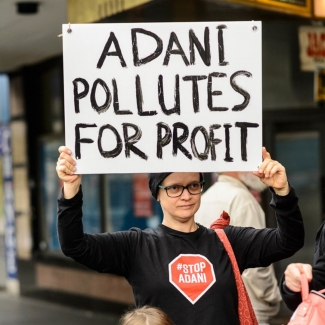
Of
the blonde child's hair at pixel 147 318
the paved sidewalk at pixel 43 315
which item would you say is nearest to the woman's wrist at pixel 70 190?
the blonde child's hair at pixel 147 318

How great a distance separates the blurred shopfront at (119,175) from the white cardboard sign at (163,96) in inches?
102

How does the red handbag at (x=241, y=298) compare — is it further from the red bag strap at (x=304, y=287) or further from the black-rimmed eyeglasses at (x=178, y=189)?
the red bag strap at (x=304, y=287)

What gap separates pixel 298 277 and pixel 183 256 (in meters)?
0.59

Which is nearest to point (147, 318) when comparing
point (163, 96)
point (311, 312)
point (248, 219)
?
point (311, 312)

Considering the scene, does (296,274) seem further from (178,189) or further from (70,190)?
(70,190)

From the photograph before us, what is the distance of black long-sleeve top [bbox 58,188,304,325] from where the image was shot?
313 cm

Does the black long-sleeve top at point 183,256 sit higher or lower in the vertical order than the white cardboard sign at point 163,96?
lower

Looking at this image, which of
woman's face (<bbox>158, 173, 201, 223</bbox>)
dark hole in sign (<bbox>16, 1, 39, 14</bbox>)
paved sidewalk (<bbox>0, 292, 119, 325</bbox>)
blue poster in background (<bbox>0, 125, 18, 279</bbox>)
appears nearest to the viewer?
woman's face (<bbox>158, 173, 201, 223</bbox>)

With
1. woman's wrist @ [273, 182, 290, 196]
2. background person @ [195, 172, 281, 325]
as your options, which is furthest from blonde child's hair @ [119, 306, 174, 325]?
background person @ [195, 172, 281, 325]

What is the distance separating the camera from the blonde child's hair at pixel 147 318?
2.81 m

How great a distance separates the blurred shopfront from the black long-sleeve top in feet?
9.38

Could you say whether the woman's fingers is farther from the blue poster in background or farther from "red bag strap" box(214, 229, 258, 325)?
the blue poster in background

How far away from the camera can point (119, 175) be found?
1047cm

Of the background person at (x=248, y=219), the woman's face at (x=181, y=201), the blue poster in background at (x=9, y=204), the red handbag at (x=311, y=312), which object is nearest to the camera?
the red handbag at (x=311, y=312)
